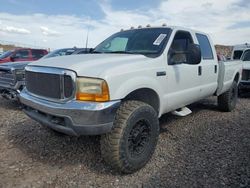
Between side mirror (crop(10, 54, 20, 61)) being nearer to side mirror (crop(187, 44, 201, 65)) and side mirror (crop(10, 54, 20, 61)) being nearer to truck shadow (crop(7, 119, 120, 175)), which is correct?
truck shadow (crop(7, 119, 120, 175))

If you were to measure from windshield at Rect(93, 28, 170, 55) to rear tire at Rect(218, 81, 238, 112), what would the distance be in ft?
10.0

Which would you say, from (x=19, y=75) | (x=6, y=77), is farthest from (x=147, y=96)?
(x=6, y=77)

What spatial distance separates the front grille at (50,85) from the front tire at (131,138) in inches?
26.4

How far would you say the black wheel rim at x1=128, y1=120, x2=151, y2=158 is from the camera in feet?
11.2

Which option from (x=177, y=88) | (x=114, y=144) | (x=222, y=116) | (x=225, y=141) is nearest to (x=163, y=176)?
(x=114, y=144)

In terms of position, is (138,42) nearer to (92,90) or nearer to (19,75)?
(92,90)

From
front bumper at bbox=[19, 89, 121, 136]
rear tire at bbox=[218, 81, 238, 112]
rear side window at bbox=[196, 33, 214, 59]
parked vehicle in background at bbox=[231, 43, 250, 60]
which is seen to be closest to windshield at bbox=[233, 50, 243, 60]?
parked vehicle in background at bbox=[231, 43, 250, 60]

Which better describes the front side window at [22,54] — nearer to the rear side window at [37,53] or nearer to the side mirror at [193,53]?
the rear side window at [37,53]

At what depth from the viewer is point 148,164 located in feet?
12.2

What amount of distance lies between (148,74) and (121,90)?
61cm

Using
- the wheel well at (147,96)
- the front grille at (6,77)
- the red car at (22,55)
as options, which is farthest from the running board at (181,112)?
the red car at (22,55)

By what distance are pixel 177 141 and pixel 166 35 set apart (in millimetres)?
1776

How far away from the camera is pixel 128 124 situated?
3.21 metres

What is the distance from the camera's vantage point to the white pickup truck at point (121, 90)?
2979mm
